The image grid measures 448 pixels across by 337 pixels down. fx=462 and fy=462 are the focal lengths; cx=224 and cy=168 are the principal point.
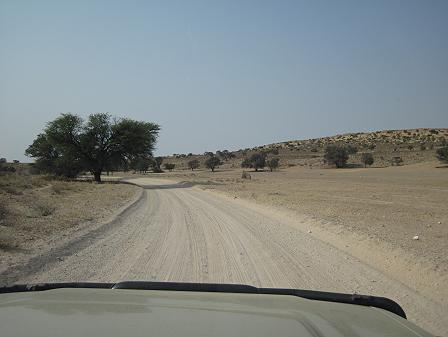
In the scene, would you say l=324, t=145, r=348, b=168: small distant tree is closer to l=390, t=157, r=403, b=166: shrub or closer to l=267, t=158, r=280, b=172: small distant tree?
l=390, t=157, r=403, b=166: shrub

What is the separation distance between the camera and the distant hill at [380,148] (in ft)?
294

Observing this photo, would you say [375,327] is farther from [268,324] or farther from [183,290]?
[183,290]

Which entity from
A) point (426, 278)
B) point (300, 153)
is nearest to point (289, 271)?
point (426, 278)

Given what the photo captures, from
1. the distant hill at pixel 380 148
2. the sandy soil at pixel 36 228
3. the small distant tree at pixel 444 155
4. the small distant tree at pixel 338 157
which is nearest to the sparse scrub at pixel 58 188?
the sandy soil at pixel 36 228

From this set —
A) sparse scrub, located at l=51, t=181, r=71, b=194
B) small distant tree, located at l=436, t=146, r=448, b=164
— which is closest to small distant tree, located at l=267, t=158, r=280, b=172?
small distant tree, located at l=436, t=146, r=448, b=164

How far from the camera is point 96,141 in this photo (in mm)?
57094

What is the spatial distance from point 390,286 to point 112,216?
13340mm

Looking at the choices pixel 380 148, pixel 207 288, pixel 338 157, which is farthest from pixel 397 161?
pixel 207 288

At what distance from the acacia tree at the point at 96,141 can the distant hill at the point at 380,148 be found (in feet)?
145

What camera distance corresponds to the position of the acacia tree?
56750 millimetres

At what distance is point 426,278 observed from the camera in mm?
8297

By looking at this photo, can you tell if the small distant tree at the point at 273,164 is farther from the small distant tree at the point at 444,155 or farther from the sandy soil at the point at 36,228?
the sandy soil at the point at 36,228

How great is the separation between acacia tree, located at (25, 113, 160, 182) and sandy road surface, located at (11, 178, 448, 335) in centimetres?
4257

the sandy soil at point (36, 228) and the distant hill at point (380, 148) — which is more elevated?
the distant hill at point (380, 148)
